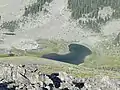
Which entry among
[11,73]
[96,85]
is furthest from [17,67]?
[96,85]

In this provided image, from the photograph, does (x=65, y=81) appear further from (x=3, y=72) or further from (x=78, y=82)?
(x=3, y=72)

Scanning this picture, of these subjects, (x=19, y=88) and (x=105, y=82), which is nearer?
(x=19, y=88)

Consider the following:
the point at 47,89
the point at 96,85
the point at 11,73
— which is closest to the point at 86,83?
the point at 96,85

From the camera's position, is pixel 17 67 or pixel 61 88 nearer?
pixel 61 88

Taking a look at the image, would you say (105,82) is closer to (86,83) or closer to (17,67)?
(86,83)

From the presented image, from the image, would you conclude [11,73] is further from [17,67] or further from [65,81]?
[65,81]
